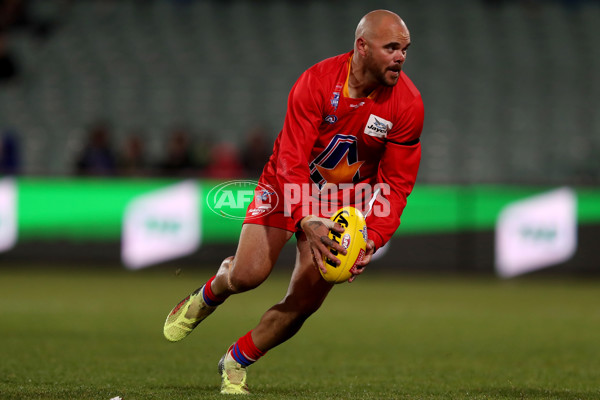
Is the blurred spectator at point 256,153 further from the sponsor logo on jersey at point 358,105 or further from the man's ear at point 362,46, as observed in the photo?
the man's ear at point 362,46

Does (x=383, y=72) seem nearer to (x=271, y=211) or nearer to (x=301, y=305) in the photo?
(x=271, y=211)

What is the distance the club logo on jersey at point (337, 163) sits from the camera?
17.1ft

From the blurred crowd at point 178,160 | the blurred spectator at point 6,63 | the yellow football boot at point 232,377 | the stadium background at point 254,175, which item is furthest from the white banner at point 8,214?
the yellow football boot at point 232,377

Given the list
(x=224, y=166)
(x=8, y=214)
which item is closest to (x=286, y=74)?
(x=224, y=166)

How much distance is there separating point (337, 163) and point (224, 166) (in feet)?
27.3

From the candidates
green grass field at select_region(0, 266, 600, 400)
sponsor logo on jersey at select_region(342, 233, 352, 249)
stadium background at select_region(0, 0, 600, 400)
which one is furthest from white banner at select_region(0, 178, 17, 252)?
sponsor logo on jersey at select_region(342, 233, 352, 249)

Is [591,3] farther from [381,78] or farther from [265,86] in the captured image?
[381,78]

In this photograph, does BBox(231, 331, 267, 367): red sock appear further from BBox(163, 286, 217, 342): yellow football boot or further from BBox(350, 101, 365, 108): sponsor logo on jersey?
BBox(350, 101, 365, 108): sponsor logo on jersey

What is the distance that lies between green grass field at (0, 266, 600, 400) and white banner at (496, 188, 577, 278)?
33 cm

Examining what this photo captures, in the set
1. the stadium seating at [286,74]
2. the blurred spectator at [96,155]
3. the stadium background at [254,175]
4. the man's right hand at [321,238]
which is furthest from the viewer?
the stadium seating at [286,74]

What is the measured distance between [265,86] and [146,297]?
7.97 m

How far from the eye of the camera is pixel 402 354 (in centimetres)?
702

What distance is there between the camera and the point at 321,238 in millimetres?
4633

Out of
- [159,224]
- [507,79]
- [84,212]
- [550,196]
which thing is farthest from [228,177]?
[507,79]
